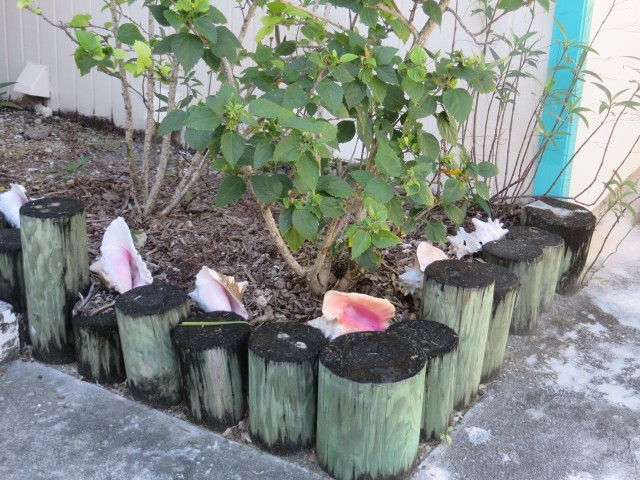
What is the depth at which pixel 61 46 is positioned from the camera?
5617 mm

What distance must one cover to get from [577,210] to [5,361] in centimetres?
264

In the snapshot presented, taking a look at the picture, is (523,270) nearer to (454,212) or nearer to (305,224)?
(454,212)

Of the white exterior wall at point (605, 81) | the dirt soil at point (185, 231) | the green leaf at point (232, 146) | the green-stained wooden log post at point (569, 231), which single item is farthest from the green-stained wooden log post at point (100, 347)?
the white exterior wall at point (605, 81)

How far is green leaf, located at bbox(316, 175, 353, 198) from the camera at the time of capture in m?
2.43

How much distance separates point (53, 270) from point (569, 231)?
225 cm

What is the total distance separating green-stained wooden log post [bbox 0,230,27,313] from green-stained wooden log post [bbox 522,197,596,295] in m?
2.27

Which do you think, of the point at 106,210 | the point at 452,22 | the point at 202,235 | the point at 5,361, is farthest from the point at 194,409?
the point at 452,22

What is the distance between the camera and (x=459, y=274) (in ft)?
8.86

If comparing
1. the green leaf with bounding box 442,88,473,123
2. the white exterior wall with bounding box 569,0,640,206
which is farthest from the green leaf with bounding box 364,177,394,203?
the white exterior wall with bounding box 569,0,640,206

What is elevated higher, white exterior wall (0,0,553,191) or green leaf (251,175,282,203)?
white exterior wall (0,0,553,191)

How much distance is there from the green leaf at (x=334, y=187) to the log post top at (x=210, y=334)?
53 centimetres

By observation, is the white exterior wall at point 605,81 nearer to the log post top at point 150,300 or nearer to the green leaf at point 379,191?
the green leaf at point 379,191

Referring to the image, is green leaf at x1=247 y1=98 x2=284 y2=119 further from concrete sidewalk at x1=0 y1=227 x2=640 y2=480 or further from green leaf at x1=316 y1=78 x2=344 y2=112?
concrete sidewalk at x1=0 y1=227 x2=640 y2=480

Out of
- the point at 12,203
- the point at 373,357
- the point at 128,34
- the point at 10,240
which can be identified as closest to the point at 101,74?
the point at 12,203
